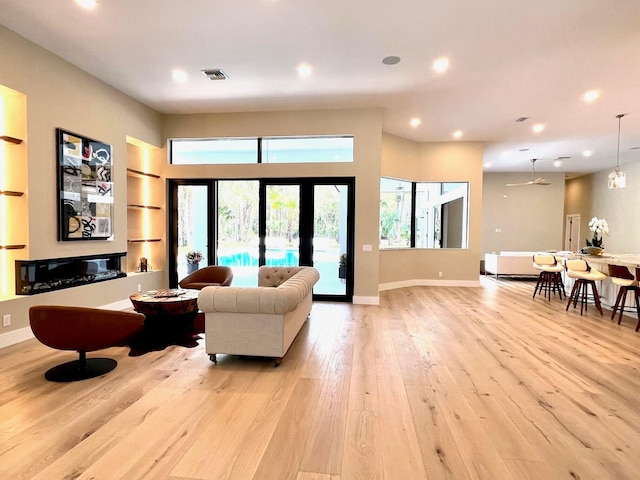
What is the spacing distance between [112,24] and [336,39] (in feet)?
8.22

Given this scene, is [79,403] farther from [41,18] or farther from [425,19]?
[425,19]

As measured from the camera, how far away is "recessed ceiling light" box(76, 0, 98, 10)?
336 cm

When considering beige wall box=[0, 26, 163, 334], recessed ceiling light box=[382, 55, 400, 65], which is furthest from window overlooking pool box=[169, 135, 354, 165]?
recessed ceiling light box=[382, 55, 400, 65]

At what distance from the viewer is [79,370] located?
3182 mm

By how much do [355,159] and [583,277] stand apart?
4442mm

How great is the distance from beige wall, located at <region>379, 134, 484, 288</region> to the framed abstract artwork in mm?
6009

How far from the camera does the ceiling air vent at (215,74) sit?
15.8 ft

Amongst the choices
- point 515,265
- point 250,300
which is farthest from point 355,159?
point 515,265

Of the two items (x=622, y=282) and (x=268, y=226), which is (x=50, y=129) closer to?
(x=268, y=226)

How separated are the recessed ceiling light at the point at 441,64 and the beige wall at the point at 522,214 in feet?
Answer: 27.8

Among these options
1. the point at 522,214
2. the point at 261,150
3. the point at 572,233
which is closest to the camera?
the point at 261,150

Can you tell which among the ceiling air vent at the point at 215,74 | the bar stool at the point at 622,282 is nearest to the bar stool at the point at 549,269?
the bar stool at the point at 622,282

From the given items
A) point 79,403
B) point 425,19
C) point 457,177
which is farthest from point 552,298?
point 79,403

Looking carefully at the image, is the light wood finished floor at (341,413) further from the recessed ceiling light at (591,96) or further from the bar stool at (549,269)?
the recessed ceiling light at (591,96)
